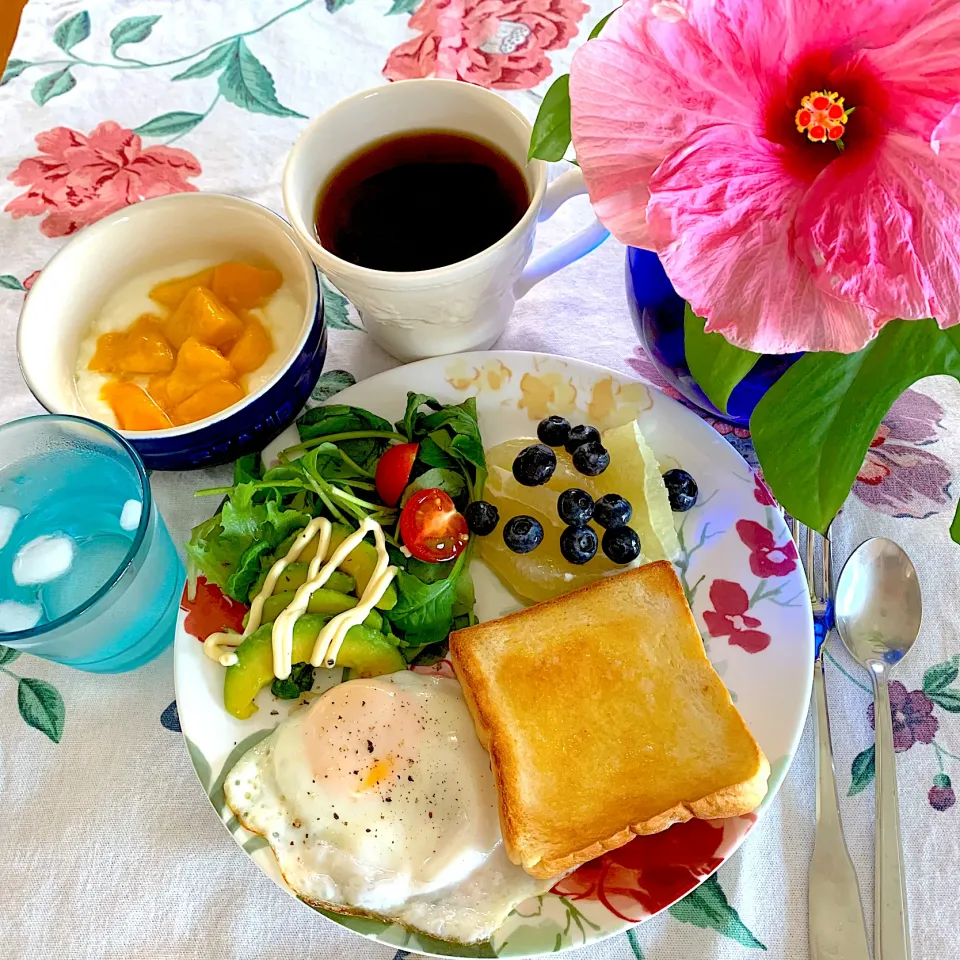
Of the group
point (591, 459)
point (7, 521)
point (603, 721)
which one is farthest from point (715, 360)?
point (7, 521)

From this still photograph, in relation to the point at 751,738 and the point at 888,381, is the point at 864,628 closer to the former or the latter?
the point at 751,738

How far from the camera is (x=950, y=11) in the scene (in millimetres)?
540

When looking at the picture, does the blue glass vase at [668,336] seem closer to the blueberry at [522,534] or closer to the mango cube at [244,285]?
the blueberry at [522,534]

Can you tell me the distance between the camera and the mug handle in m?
1.11

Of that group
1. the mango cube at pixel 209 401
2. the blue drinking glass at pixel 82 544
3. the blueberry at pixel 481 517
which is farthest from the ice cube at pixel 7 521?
the blueberry at pixel 481 517

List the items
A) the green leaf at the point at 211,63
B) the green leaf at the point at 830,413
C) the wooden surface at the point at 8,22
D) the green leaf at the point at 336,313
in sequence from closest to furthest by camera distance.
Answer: the green leaf at the point at 830,413 → the green leaf at the point at 336,313 → the green leaf at the point at 211,63 → the wooden surface at the point at 8,22

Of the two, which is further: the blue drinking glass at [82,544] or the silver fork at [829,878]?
the blue drinking glass at [82,544]

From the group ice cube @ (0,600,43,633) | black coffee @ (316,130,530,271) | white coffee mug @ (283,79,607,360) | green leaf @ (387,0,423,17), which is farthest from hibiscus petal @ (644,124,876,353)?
green leaf @ (387,0,423,17)

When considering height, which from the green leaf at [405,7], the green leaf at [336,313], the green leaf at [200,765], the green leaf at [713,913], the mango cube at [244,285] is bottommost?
the green leaf at [713,913]

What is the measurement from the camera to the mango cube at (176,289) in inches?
51.1

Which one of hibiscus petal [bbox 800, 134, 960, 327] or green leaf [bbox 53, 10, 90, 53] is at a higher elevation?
hibiscus petal [bbox 800, 134, 960, 327]

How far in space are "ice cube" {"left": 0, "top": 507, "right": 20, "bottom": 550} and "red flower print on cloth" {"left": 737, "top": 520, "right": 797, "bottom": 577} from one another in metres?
1.00

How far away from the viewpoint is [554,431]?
3.93 feet

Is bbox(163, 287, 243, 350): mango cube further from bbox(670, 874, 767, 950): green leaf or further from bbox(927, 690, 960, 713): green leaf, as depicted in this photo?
bbox(927, 690, 960, 713): green leaf
